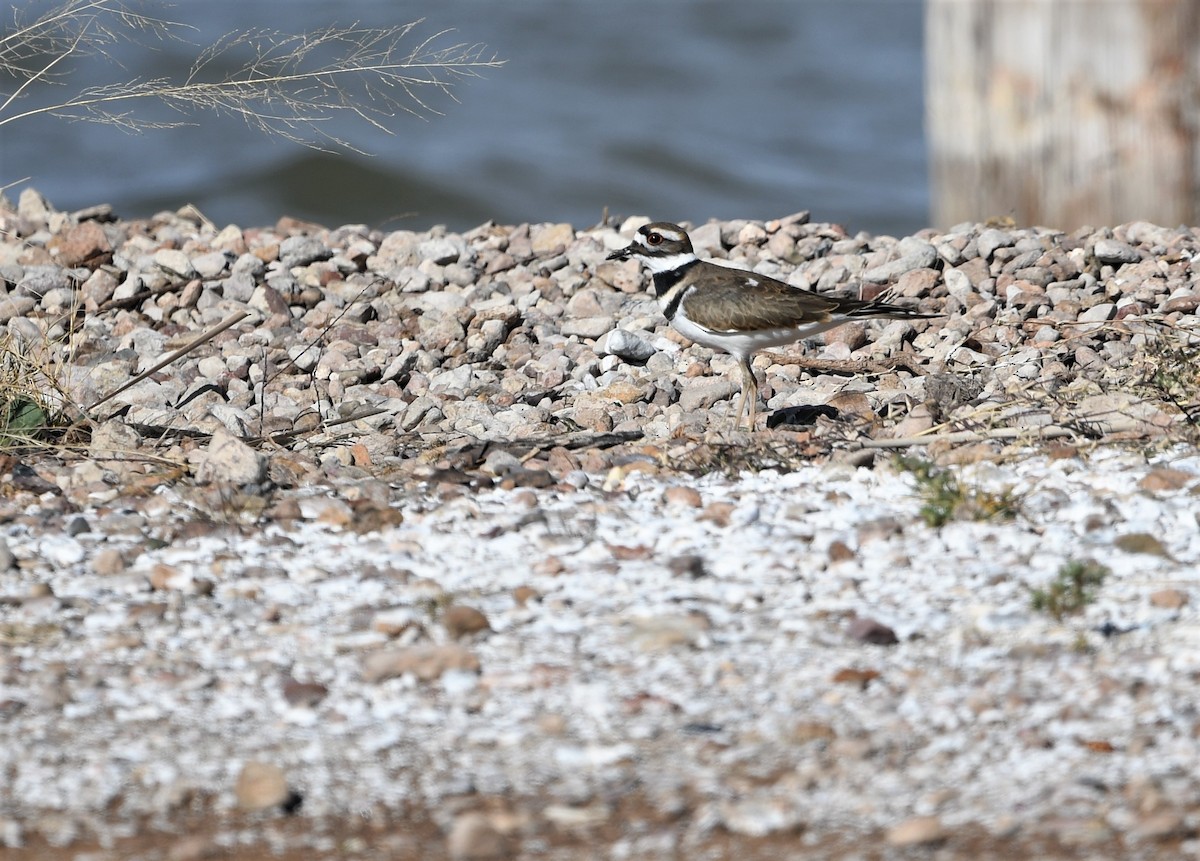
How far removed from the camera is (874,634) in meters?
3.41

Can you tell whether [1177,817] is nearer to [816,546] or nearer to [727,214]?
[816,546]

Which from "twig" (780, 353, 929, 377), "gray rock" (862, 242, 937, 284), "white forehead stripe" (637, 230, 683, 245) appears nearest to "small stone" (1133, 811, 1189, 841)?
"twig" (780, 353, 929, 377)

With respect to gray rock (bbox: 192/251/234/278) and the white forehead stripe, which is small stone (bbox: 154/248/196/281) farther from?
the white forehead stripe

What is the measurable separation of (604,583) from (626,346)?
2125mm

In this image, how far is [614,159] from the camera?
680 inches

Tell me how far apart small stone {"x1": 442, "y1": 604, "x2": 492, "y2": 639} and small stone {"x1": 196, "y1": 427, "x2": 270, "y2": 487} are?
1110 mm

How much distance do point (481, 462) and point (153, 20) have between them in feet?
6.47

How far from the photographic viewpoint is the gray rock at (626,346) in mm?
5766

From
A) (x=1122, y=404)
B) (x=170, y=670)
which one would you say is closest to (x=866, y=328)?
(x=1122, y=404)

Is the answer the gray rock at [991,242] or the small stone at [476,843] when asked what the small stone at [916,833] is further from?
the gray rock at [991,242]

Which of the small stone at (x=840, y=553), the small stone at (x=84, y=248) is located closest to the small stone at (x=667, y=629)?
the small stone at (x=840, y=553)

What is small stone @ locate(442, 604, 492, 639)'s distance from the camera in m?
3.52

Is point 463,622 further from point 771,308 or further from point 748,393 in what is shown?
point 771,308

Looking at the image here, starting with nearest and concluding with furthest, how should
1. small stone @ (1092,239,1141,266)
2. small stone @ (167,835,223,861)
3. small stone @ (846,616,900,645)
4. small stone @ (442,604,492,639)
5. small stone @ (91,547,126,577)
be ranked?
small stone @ (167,835,223,861) → small stone @ (846,616,900,645) → small stone @ (442,604,492,639) → small stone @ (91,547,126,577) → small stone @ (1092,239,1141,266)
